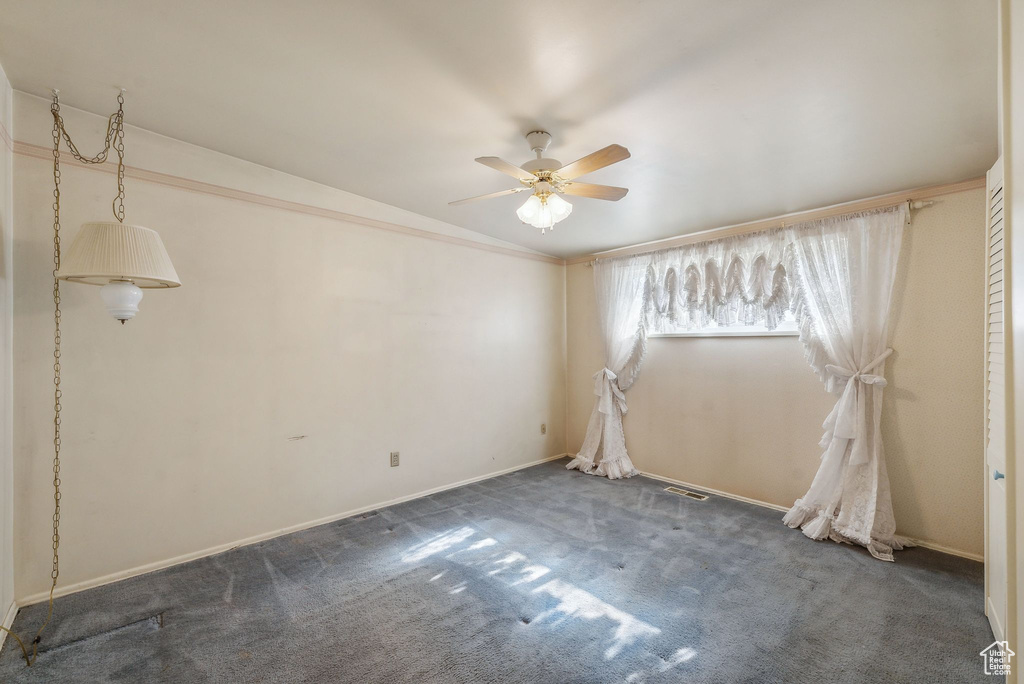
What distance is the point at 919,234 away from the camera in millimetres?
2959

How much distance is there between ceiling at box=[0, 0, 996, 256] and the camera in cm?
160

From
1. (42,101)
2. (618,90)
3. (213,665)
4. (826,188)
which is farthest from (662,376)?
(42,101)

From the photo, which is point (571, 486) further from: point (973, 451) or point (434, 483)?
point (973, 451)

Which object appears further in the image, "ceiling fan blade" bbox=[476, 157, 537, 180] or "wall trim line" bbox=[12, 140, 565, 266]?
"wall trim line" bbox=[12, 140, 565, 266]

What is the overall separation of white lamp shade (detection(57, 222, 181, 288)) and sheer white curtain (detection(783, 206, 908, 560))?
4126mm

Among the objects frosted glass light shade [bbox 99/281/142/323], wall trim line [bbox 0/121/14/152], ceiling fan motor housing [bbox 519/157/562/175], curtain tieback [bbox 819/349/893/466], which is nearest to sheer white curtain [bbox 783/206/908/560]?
curtain tieback [bbox 819/349/893/466]

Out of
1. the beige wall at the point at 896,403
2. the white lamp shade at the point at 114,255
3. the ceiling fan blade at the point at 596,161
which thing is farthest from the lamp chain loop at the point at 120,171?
the beige wall at the point at 896,403

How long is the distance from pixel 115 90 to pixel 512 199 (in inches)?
91.0

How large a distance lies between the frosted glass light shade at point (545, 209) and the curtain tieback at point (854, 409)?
2.37 meters

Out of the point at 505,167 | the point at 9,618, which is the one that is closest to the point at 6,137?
the point at 9,618

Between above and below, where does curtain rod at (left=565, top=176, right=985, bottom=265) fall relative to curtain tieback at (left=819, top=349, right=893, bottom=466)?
above

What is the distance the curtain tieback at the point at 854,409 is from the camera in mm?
A: 2963

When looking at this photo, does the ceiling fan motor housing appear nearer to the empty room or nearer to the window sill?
the empty room

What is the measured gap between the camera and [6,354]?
2131mm
